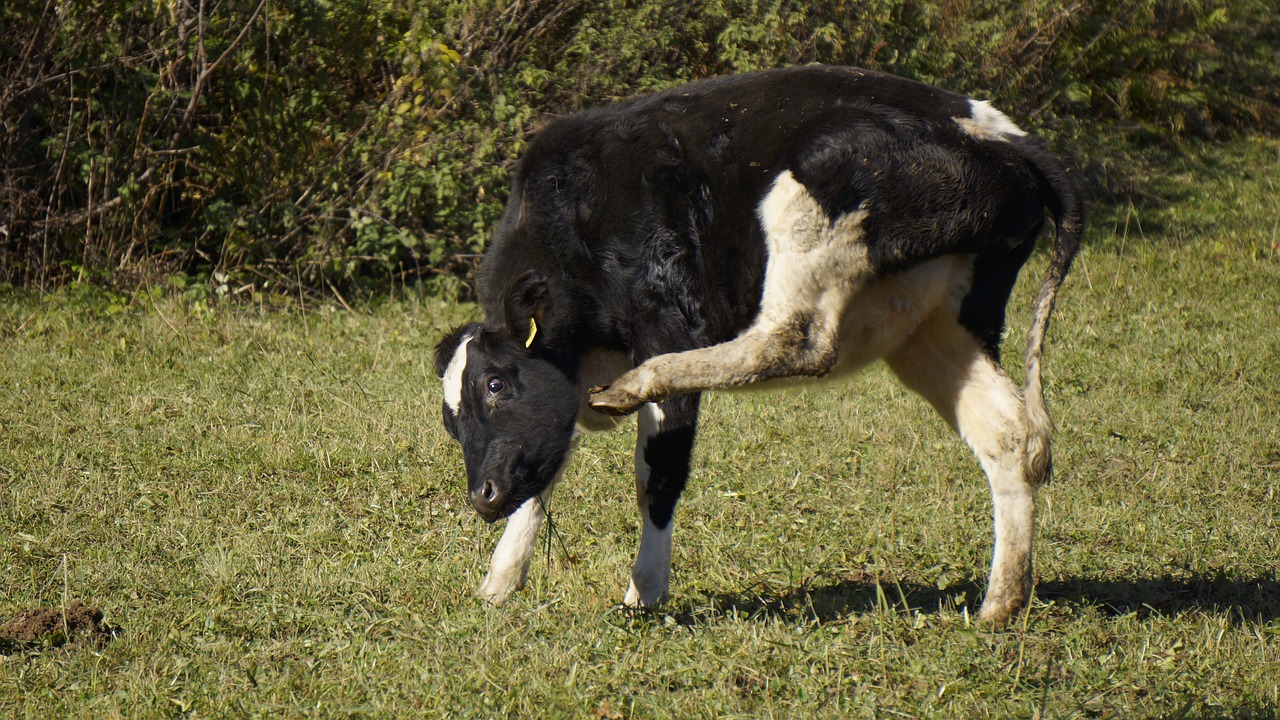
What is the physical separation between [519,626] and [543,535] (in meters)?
0.92

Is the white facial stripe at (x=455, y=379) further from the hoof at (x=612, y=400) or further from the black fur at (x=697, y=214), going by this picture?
the hoof at (x=612, y=400)

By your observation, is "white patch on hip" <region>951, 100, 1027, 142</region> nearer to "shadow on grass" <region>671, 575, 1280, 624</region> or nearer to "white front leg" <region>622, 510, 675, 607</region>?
"shadow on grass" <region>671, 575, 1280, 624</region>

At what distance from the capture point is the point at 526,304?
445 cm

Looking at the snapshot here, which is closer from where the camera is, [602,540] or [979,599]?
[979,599]

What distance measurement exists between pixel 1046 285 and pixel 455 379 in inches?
85.6

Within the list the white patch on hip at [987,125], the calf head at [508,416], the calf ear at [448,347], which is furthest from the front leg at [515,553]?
the white patch on hip at [987,125]

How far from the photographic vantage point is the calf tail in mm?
4238

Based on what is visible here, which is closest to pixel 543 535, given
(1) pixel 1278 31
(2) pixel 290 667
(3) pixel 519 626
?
(3) pixel 519 626

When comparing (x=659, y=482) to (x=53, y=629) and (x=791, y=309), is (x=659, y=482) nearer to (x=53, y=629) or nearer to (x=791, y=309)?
(x=791, y=309)

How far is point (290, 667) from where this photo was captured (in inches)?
158

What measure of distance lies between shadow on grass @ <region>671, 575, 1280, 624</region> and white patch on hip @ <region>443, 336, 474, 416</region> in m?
1.13

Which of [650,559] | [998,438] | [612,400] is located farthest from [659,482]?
[998,438]

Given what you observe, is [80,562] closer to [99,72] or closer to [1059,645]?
[1059,645]

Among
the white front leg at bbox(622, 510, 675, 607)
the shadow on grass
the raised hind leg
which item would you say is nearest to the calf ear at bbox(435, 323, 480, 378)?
the white front leg at bbox(622, 510, 675, 607)
